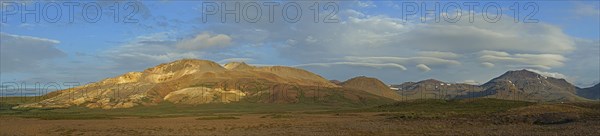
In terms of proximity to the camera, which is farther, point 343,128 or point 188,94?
point 188,94

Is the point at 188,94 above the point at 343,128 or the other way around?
the other way around

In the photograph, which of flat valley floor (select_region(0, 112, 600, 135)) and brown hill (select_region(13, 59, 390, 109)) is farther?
brown hill (select_region(13, 59, 390, 109))

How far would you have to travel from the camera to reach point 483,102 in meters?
107

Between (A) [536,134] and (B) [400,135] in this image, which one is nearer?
(A) [536,134]

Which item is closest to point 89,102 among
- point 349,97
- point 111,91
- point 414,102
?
point 111,91

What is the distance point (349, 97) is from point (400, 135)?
14271 cm

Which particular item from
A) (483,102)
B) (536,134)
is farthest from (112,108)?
(536,134)

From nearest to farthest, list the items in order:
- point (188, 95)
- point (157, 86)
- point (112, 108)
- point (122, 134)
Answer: point (122, 134), point (112, 108), point (188, 95), point (157, 86)

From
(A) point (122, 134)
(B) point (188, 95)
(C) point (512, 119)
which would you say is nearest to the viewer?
(A) point (122, 134)

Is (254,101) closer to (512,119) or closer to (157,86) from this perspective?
(157,86)

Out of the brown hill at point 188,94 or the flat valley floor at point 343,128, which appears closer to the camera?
the flat valley floor at point 343,128

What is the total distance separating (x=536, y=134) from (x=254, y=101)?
139 m

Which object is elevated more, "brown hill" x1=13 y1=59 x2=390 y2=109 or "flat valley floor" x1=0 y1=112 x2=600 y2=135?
"flat valley floor" x1=0 y1=112 x2=600 y2=135

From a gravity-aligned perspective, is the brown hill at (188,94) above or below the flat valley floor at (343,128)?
below
